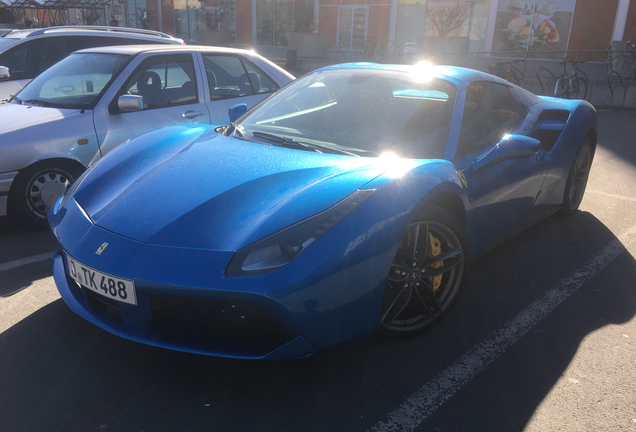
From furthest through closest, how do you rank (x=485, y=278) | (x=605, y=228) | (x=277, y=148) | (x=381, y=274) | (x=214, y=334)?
(x=605, y=228), (x=485, y=278), (x=277, y=148), (x=381, y=274), (x=214, y=334)

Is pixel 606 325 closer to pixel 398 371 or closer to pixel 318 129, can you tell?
pixel 398 371

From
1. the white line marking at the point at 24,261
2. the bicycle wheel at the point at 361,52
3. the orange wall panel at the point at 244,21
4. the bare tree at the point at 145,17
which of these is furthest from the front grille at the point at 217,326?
the bare tree at the point at 145,17

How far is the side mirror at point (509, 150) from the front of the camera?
318 centimetres

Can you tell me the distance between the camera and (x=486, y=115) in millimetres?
3449

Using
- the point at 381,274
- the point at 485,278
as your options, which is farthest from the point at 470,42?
the point at 381,274

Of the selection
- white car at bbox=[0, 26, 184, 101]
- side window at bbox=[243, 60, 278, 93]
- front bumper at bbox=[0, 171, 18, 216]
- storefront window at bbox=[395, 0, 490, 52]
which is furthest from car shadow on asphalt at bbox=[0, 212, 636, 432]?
storefront window at bbox=[395, 0, 490, 52]

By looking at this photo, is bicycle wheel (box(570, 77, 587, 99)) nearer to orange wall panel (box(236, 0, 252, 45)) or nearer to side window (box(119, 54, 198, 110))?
side window (box(119, 54, 198, 110))

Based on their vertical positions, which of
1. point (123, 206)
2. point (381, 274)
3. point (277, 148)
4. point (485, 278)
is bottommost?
point (485, 278)

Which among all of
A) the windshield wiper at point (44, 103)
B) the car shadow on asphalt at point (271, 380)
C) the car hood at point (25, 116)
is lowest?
the car shadow on asphalt at point (271, 380)

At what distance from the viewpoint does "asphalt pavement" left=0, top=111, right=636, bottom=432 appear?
7.01 feet

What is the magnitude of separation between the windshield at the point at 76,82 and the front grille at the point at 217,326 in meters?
2.97

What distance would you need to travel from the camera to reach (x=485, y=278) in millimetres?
3574

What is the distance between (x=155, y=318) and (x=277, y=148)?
117 cm

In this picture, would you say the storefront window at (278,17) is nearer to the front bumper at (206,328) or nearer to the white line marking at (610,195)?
the white line marking at (610,195)
